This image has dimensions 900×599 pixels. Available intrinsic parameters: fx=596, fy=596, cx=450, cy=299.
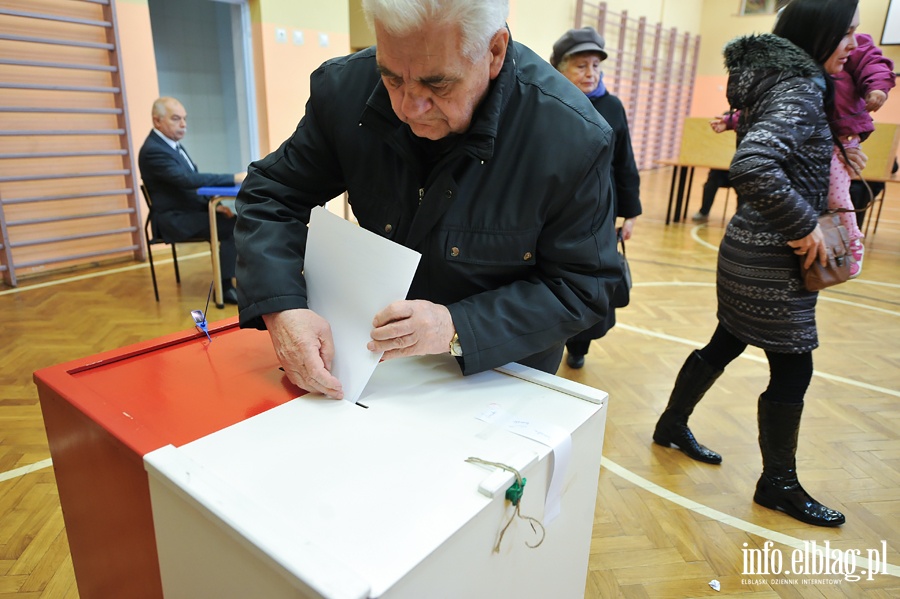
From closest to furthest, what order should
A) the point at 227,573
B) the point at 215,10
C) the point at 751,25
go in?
the point at 227,573 < the point at 215,10 < the point at 751,25

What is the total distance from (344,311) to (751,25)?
46.3ft

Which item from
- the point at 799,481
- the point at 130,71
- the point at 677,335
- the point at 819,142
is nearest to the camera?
the point at 819,142

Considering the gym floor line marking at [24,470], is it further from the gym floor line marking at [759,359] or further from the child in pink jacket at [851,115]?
the gym floor line marking at [759,359]

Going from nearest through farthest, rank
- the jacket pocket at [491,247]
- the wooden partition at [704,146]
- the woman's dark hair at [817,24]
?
1. the jacket pocket at [491,247]
2. the woman's dark hair at [817,24]
3. the wooden partition at [704,146]

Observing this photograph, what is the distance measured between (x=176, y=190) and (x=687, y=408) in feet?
10.2

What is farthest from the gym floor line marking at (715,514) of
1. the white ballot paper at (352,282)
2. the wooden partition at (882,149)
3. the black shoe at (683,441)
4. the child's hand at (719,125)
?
the wooden partition at (882,149)

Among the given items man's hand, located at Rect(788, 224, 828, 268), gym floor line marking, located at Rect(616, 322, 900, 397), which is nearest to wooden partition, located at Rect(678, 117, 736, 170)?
gym floor line marking, located at Rect(616, 322, 900, 397)

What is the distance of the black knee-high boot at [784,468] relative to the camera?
1769 millimetres

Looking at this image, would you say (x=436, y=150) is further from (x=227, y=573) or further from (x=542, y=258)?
(x=227, y=573)

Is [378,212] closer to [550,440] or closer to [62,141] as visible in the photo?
[550,440]

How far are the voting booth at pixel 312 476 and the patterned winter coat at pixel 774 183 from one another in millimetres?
951

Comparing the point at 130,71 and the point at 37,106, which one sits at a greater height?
the point at 130,71

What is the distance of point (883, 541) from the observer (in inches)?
68.8

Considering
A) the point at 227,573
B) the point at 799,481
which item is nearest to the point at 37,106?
the point at 227,573
